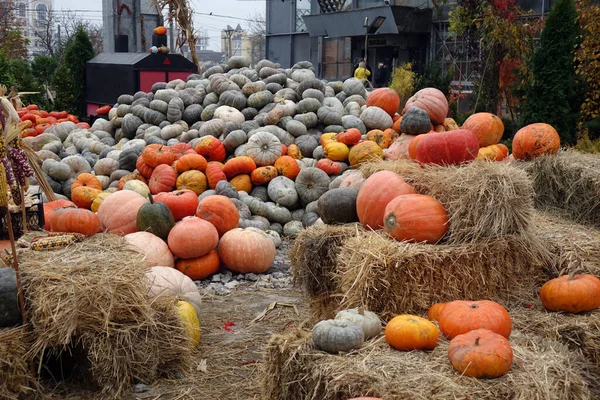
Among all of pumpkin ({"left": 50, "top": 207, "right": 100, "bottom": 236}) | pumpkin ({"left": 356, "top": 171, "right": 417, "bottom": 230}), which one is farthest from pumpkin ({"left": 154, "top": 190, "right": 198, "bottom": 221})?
pumpkin ({"left": 356, "top": 171, "right": 417, "bottom": 230})

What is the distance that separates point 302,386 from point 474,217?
1634 millimetres

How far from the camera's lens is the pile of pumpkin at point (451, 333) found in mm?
3014

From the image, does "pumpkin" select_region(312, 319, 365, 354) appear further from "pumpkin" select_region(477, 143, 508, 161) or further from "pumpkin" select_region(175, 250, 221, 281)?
"pumpkin" select_region(175, 250, 221, 281)

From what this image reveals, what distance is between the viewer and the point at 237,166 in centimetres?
862

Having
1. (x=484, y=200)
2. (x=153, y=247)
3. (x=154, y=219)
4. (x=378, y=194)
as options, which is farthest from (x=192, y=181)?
(x=484, y=200)

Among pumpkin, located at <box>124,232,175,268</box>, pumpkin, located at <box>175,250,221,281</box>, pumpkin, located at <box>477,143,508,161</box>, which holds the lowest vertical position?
pumpkin, located at <box>175,250,221,281</box>

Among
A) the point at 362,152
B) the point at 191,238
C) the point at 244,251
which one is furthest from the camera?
the point at 362,152

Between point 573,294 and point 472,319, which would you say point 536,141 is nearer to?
point 573,294

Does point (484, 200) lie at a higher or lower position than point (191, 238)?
higher

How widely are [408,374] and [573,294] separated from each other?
1617 mm

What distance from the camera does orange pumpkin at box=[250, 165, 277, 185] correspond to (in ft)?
28.2

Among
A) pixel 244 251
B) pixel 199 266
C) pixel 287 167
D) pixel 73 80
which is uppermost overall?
pixel 73 80

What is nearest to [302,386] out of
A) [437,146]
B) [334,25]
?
[437,146]

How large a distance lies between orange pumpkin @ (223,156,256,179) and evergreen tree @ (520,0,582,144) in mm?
A: 5483
